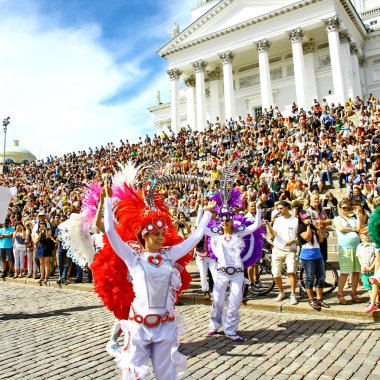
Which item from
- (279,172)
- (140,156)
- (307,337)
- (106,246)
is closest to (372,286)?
(307,337)

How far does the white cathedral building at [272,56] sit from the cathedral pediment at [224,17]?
0.08 meters

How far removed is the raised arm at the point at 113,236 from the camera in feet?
10.7

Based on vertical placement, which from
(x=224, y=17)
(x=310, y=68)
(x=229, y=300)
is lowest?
(x=229, y=300)

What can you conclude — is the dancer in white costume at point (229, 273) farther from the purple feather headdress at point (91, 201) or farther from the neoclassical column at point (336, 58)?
the neoclassical column at point (336, 58)

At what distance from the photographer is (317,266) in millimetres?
6621

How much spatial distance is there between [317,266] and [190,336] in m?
2.57

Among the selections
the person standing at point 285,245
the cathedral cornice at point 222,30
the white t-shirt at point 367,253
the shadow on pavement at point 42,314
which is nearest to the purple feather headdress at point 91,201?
the shadow on pavement at point 42,314

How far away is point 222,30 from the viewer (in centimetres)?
3728

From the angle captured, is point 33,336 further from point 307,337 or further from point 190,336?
point 307,337

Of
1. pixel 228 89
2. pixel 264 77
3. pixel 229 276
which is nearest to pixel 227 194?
pixel 229 276

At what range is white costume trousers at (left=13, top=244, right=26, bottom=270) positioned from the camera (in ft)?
41.0

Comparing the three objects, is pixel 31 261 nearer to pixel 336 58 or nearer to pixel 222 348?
pixel 222 348

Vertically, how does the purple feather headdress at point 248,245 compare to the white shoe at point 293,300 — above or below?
above

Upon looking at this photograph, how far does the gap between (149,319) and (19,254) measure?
1093cm
